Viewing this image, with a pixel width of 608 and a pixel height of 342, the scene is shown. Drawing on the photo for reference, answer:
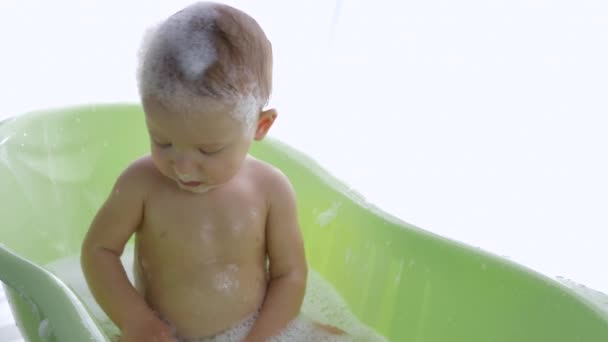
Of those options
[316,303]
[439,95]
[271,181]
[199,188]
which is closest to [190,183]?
[199,188]

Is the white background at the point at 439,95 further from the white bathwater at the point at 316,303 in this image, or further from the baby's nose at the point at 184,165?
the baby's nose at the point at 184,165

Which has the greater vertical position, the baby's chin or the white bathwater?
the baby's chin

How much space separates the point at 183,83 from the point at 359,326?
0.54 m

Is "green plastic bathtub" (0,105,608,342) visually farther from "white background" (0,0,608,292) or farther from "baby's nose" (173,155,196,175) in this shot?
"white background" (0,0,608,292)

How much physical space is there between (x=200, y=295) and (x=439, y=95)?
49.0 inches

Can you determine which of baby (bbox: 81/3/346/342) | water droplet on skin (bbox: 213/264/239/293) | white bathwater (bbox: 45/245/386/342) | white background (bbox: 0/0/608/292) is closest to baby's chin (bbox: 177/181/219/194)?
baby (bbox: 81/3/346/342)

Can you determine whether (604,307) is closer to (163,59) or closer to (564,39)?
(163,59)

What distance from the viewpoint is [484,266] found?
1.06 meters

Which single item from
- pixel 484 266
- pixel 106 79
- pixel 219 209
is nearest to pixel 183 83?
pixel 219 209

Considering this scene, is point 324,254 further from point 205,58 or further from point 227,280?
point 205,58

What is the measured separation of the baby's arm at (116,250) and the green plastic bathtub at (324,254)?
9cm

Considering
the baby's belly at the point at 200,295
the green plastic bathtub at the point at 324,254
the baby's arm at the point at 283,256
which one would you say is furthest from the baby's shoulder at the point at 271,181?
the green plastic bathtub at the point at 324,254

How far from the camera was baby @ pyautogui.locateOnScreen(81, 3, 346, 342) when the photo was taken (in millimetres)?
855

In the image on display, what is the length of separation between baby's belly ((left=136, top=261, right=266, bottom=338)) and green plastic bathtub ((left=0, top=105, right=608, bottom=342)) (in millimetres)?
172
